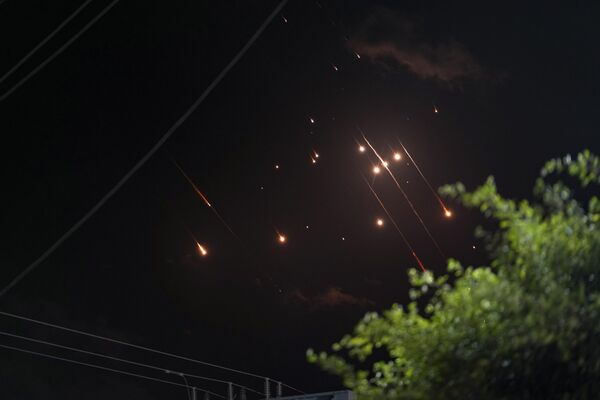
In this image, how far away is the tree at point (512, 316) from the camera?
847cm

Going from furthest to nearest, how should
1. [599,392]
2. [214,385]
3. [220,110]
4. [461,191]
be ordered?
[214,385]
[220,110]
[461,191]
[599,392]

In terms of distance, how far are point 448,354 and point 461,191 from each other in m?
1.60

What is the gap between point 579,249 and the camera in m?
9.03

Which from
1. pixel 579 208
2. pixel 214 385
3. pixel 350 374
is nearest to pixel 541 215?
pixel 579 208

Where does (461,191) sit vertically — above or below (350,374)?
above

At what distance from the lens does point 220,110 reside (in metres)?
52.5

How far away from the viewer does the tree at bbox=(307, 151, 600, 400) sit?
8469mm

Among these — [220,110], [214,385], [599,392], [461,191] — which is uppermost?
[220,110]

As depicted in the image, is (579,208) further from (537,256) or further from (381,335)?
(381,335)

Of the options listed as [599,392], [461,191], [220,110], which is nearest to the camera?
[599,392]

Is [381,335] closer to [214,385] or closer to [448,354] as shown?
[448,354]

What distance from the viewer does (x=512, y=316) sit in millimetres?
8539

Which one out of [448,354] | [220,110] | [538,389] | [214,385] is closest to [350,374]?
[448,354]

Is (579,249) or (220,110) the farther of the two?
(220,110)
